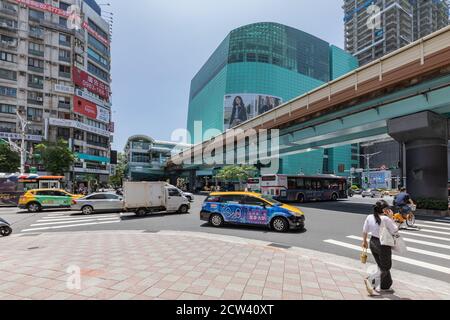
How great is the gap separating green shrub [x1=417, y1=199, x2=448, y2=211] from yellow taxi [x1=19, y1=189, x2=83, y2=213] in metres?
A: 24.5

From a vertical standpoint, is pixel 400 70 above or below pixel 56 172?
above

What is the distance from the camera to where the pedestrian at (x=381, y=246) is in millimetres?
4742

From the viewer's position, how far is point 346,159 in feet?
316

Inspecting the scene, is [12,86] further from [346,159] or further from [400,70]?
[346,159]

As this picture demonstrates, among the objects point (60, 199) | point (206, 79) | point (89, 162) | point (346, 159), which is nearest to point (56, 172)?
point (60, 199)

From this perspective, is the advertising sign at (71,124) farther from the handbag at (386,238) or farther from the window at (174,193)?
the handbag at (386,238)

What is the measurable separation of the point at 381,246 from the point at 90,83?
2421 inches

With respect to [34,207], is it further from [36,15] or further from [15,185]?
[36,15]

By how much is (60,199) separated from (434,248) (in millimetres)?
23114

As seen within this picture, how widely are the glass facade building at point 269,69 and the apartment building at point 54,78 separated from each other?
35746 mm

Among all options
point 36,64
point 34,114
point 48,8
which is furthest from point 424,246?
point 48,8

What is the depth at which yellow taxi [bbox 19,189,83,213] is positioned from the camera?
19.3m

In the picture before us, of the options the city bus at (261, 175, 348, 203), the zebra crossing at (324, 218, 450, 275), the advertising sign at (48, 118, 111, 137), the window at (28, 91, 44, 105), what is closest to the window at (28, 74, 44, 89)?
the window at (28, 91, 44, 105)

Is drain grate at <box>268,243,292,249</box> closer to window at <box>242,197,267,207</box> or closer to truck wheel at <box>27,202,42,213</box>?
window at <box>242,197,267,207</box>
